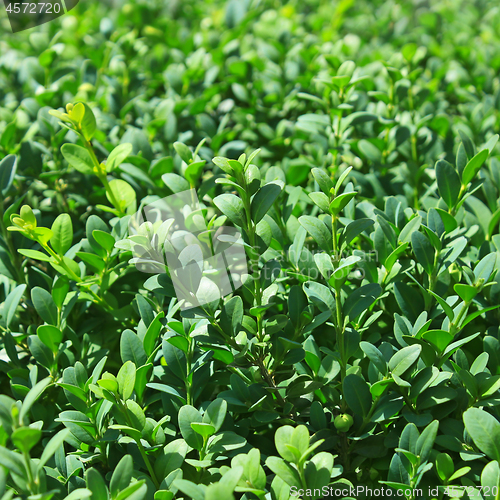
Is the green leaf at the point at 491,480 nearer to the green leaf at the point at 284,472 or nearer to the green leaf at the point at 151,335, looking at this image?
the green leaf at the point at 284,472

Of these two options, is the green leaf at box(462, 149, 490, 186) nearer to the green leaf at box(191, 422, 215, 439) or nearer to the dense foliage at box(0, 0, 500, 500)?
the dense foliage at box(0, 0, 500, 500)

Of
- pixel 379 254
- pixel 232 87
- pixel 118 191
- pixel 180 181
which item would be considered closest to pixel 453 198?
pixel 379 254

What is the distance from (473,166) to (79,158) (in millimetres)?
1050

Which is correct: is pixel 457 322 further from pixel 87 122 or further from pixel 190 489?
pixel 87 122

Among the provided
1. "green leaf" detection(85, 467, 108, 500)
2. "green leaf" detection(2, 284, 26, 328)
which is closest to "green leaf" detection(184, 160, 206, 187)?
"green leaf" detection(2, 284, 26, 328)

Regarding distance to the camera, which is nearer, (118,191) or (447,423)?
(447,423)

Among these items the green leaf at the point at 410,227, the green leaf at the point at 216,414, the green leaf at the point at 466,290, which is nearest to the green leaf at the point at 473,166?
the green leaf at the point at 410,227

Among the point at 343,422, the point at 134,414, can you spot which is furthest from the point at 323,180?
the point at 134,414

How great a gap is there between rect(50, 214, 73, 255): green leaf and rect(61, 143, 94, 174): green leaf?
0.57 feet

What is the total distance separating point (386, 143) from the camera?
5.51ft

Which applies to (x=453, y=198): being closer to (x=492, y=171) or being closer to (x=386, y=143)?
(x=492, y=171)

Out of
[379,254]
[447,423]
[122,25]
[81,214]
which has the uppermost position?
[122,25]

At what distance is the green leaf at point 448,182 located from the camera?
128 cm

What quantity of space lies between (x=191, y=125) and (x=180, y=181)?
62 centimetres
